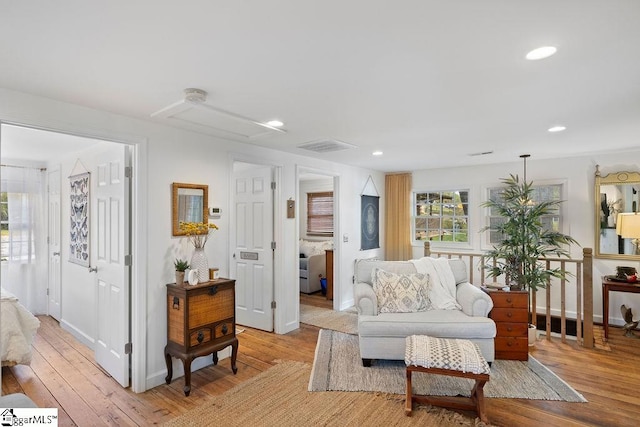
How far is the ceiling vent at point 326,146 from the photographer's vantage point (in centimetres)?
361

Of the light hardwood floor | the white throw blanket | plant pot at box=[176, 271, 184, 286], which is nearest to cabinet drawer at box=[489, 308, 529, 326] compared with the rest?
the white throw blanket

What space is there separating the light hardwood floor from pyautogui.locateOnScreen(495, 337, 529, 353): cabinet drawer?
27cm

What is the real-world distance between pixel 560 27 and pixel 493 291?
104 inches

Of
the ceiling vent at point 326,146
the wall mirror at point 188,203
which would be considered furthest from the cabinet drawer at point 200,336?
the ceiling vent at point 326,146

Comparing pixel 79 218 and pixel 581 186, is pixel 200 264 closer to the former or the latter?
pixel 79 218

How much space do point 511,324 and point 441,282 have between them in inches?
29.7

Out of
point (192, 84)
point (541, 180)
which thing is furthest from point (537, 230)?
point (192, 84)

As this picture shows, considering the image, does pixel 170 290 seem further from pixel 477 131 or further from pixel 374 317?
pixel 477 131

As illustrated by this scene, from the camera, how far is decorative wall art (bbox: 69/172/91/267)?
3561 mm

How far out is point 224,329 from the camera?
3.02 metres

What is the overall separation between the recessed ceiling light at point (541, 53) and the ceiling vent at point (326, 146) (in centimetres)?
207

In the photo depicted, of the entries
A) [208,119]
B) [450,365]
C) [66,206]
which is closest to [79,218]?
[66,206]

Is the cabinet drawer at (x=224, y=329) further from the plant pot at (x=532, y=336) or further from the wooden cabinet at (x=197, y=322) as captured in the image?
the plant pot at (x=532, y=336)

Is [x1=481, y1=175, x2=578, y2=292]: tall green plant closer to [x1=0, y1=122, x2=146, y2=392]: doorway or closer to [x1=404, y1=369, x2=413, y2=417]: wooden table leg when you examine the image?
[x1=404, y1=369, x2=413, y2=417]: wooden table leg
